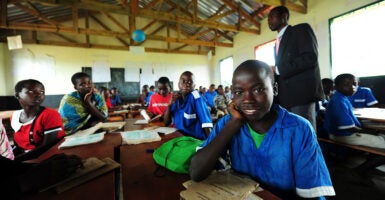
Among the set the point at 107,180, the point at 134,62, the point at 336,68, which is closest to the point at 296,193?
the point at 107,180

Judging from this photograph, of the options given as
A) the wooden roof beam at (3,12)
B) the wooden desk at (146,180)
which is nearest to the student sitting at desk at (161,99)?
the wooden desk at (146,180)

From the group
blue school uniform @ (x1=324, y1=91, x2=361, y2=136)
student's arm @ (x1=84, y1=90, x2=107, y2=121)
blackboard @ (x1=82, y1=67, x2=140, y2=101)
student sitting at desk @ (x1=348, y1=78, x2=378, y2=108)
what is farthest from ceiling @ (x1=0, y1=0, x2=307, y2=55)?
student's arm @ (x1=84, y1=90, x2=107, y2=121)

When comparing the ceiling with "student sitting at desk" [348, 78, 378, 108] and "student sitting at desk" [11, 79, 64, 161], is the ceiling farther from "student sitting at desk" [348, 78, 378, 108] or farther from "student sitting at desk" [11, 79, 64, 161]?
"student sitting at desk" [11, 79, 64, 161]

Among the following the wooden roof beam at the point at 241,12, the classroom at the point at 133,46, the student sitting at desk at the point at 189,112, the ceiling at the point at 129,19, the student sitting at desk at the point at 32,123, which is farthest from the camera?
the wooden roof beam at the point at 241,12

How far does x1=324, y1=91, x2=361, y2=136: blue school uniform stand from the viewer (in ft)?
6.84

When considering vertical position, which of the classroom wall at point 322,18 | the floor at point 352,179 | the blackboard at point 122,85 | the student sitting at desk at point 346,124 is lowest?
the floor at point 352,179

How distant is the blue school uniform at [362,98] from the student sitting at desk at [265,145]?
375 centimetres

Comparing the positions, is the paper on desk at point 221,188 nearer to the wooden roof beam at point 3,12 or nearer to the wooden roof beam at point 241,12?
the wooden roof beam at point 241,12

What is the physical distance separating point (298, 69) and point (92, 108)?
7.46 ft

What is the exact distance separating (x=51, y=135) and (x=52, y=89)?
26.6 ft

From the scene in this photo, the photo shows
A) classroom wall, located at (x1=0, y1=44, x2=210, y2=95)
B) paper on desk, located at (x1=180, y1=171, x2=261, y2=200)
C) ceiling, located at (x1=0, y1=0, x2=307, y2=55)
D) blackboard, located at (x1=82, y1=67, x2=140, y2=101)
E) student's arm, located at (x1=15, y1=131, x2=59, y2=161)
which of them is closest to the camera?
paper on desk, located at (x1=180, y1=171, x2=261, y2=200)

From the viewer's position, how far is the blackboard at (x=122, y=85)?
8766 millimetres

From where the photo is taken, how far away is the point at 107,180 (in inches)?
29.0

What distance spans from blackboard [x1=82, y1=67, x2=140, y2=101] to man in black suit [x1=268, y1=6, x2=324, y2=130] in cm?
835
